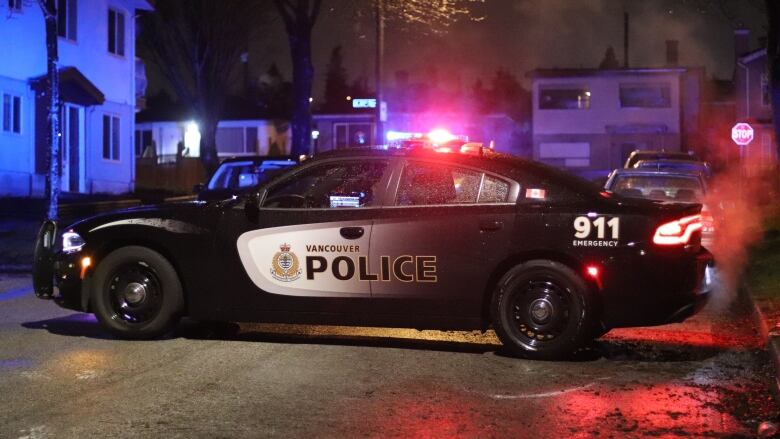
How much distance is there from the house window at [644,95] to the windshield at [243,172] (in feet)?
120

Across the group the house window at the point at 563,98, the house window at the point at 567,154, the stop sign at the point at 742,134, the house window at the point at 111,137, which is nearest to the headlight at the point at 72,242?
the house window at the point at 111,137

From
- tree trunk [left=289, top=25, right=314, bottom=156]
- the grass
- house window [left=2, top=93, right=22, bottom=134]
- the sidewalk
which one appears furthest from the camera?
tree trunk [left=289, top=25, right=314, bottom=156]

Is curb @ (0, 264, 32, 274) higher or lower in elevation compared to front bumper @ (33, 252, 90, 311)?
lower

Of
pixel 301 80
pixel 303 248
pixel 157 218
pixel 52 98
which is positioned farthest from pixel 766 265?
pixel 301 80

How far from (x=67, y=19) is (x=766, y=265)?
1950cm

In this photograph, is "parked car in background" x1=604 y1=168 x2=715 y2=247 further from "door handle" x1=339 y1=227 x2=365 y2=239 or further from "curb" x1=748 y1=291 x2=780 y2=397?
"door handle" x1=339 y1=227 x2=365 y2=239

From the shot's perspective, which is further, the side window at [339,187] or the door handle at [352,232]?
the side window at [339,187]

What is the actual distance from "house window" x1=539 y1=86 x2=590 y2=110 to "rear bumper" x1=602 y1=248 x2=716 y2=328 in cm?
4409

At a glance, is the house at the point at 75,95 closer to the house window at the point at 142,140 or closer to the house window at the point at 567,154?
the house window at the point at 142,140

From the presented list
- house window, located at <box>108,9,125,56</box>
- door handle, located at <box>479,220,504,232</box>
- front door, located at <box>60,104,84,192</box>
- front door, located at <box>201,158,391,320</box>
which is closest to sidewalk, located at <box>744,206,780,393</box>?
door handle, located at <box>479,220,504,232</box>

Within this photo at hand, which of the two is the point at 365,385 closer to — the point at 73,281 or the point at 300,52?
the point at 73,281

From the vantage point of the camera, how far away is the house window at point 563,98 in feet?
166

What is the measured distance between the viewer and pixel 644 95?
50.0 m

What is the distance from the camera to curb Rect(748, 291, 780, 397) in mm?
7012
